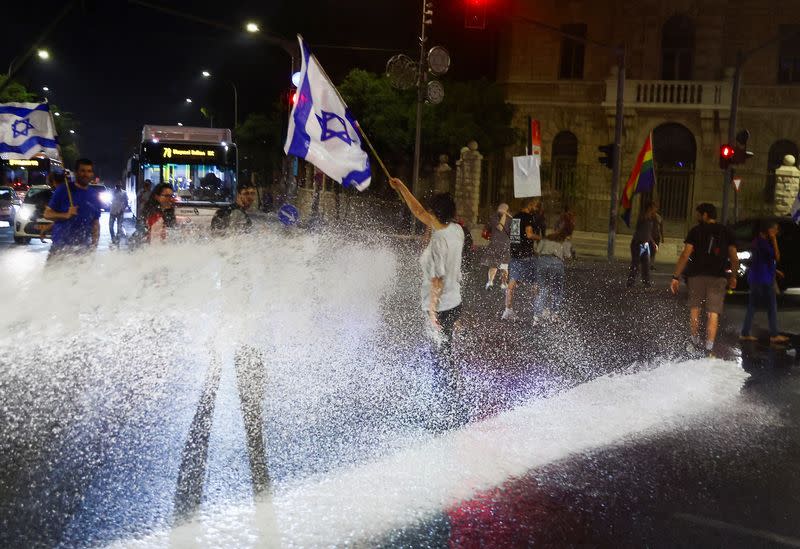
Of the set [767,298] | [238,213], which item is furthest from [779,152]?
[238,213]

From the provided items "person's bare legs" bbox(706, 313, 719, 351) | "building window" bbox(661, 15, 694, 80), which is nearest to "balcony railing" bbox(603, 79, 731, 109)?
"building window" bbox(661, 15, 694, 80)

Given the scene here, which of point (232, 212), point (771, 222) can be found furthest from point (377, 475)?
point (771, 222)

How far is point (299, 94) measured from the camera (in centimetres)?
841

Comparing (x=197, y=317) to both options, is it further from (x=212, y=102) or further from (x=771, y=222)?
(x=212, y=102)

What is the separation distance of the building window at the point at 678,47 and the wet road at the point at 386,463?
92.9 feet

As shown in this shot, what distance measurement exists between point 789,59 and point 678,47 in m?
3.95

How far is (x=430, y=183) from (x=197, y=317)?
2416 centimetres

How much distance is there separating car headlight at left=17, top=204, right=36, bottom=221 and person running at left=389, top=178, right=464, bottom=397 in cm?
1902

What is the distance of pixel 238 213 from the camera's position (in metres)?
9.68

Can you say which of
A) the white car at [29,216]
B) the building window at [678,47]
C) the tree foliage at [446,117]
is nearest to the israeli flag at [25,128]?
the white car at [29,216]

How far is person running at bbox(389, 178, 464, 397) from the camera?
24.7 ft

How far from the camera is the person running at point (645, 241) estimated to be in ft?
60.1

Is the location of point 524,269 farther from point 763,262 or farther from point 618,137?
point 618,137

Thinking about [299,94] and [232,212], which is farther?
[232,212]
